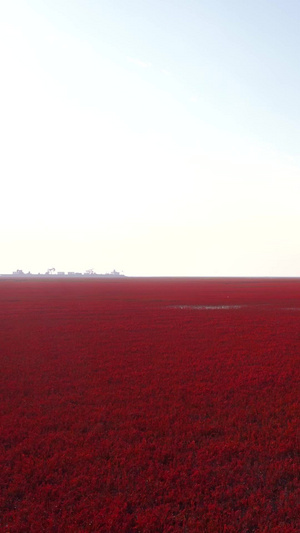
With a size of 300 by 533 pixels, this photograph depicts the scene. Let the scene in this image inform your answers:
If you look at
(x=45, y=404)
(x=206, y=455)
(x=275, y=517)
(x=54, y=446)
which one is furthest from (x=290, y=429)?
(x=45, y=404)

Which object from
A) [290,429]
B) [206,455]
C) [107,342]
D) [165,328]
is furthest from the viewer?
[165,328]

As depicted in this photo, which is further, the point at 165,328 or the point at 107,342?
the point at 165,328

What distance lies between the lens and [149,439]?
30.0ft

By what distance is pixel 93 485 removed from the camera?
23.4 ft

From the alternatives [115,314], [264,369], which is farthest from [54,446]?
[115,314]

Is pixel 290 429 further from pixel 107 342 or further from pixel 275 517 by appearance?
pixel 107 342

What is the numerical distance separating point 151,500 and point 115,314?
27.8m

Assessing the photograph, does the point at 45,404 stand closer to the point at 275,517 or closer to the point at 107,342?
the point at 275,517

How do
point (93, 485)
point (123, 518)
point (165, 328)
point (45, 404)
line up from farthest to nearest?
point (165, 328) → point (45, 404) → point (93, 485) → point (123, 518)

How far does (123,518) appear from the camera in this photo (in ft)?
20.3

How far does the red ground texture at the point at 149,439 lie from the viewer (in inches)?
250

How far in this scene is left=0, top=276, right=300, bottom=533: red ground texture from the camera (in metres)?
6.36

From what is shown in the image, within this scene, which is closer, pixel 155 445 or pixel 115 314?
pixel 155 445

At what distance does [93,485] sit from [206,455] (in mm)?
2749
